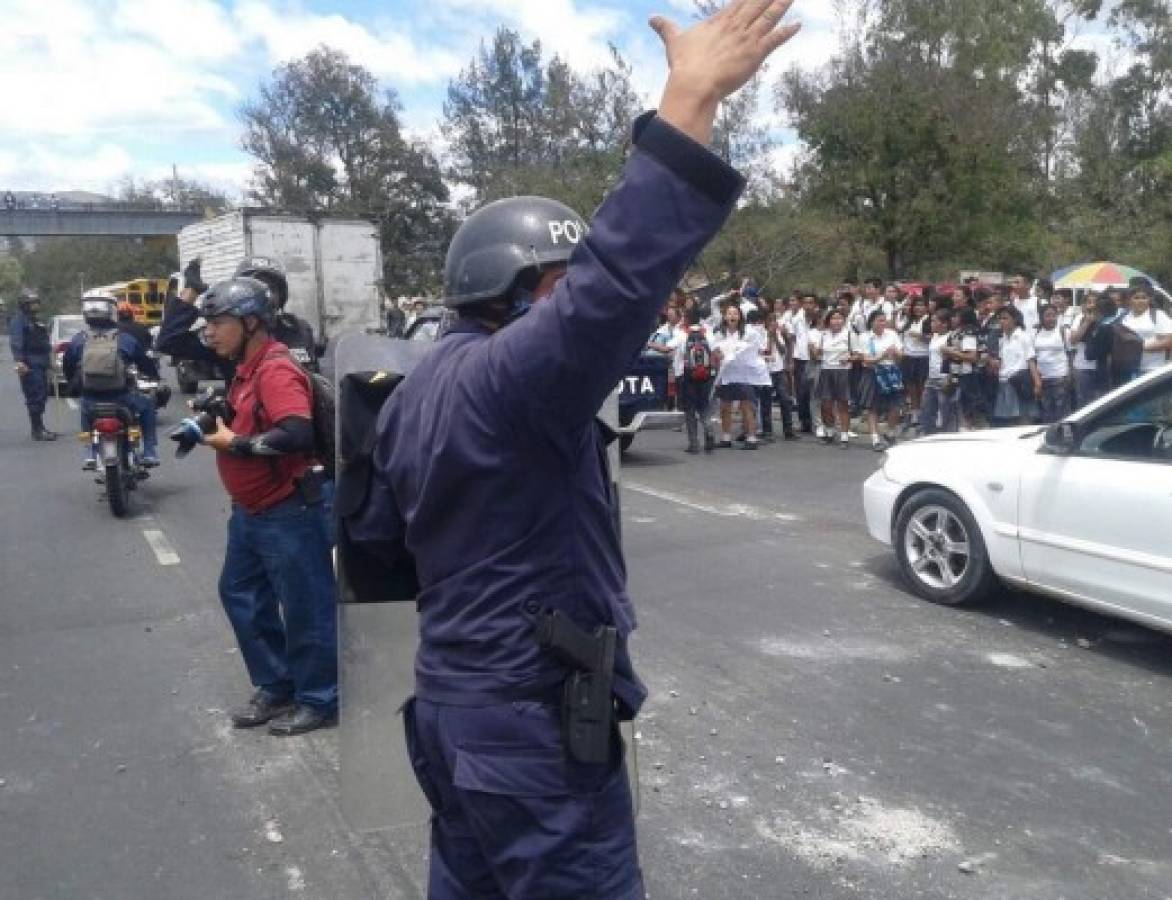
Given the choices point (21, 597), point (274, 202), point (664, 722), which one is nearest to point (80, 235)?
point (274, 202)

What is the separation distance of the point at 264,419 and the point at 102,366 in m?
5.88

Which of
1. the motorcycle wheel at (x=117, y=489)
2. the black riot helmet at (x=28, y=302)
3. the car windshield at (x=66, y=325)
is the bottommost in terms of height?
the motorcycle wheel at (x=117, y=489)

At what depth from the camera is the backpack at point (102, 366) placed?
A: 30.9 feet

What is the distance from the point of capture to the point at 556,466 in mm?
Result: 1778

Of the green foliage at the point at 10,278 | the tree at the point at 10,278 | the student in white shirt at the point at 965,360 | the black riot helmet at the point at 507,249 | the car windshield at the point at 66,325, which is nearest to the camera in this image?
the black riot helmet at the point at 507,249

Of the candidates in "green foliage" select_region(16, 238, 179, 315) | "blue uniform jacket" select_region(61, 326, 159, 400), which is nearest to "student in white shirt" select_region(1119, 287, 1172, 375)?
"blue uniform jacket" select_region(61, 326, 159, 400)

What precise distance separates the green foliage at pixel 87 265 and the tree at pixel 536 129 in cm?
2442

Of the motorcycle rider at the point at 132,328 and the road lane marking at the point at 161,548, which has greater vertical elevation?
the motorcycle rider at the point at 132,328

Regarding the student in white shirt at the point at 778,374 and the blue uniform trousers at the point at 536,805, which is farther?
the student in white shirt at the point at 778,374

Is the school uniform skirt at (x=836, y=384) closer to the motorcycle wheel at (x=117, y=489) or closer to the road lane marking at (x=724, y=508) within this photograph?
the road lane marking at (x=724, y=508)

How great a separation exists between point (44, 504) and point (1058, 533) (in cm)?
881

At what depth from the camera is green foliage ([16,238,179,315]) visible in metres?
72.5

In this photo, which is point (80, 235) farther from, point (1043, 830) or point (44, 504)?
point (1043, 830)

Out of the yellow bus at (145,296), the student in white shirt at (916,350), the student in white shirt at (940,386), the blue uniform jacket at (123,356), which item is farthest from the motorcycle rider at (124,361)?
the yellow bus at (145,296)
